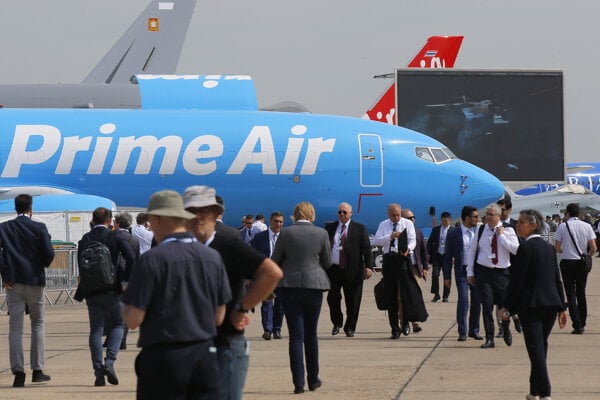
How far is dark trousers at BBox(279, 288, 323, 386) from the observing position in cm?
1011

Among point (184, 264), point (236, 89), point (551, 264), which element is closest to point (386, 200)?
point (236, 89)

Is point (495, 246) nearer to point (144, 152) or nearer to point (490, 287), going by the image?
point (490, 287)

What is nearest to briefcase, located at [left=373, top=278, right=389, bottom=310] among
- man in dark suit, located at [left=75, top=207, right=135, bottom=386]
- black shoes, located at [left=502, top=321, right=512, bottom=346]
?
black shoes, located at [left=502, top=321, right=512, bottom=346]

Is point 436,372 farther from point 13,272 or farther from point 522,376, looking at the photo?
point 13,272

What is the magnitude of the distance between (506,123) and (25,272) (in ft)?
114

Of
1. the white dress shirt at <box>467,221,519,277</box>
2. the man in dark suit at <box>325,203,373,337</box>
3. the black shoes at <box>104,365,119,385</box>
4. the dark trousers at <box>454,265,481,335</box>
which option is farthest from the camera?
the man in dark suit at <box>325,203,373,337</box>

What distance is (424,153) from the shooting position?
27.3m

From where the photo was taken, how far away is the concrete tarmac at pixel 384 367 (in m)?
10.0

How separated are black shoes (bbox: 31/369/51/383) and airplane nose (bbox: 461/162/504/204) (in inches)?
685

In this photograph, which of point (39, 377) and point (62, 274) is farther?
point (62, 274)

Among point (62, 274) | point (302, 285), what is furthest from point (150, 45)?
point (302, 285)

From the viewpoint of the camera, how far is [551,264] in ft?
30.4

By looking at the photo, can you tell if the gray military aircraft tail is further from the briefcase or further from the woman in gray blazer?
the woman in gray blazer

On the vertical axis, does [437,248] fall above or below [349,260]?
below
